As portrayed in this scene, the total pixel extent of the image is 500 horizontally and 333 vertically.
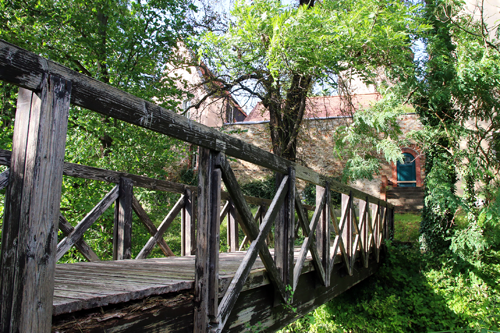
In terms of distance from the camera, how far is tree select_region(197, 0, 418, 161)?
769 centimetres

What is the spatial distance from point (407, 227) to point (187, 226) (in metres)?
8.75

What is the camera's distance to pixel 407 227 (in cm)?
1117

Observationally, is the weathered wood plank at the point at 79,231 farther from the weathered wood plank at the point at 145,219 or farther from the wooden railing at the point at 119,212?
the weathered wood plank at the point at 145,219

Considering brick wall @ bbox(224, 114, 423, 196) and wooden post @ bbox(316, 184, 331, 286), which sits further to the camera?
brick wall @ bbox(224, 114, 423, 196)

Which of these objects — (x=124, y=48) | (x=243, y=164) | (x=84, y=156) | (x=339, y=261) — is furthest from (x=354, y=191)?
(x=243, y=164)

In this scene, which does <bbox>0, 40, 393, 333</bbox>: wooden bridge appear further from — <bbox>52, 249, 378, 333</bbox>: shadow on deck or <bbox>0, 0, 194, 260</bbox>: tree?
<bbox>0, 0, 194, 260</bbox>: tree

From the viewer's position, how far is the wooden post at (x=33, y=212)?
1166 mm

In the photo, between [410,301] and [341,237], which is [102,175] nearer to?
[341,237]

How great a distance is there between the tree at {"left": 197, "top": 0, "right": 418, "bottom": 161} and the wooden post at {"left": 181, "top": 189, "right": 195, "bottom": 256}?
466 centimetres

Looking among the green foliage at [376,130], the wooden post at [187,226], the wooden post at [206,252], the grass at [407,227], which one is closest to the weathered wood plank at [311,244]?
the wooden post at [206,252]

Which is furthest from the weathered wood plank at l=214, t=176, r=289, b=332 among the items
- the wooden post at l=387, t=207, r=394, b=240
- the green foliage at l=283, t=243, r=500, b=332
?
the wooden post at l=387, t=207, r=394, b=240

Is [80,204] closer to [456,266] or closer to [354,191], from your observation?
[354,191]

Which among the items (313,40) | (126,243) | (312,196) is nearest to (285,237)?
(126,243)

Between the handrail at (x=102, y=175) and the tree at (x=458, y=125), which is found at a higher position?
the tree at (x=458, y=125)
